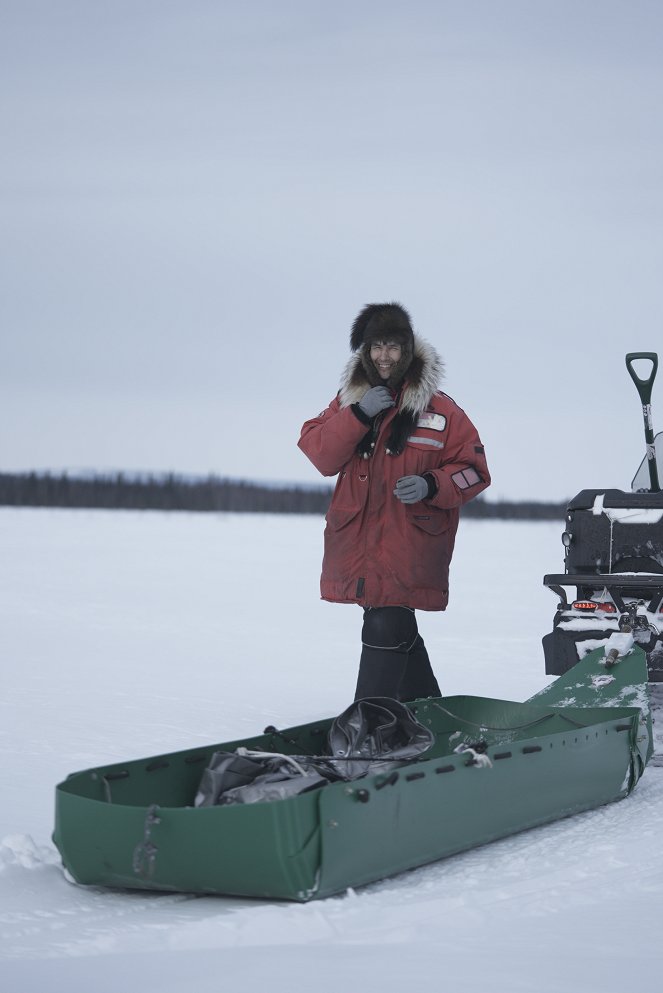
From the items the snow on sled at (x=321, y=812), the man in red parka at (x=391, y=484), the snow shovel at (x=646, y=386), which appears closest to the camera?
the snow on sled at (x=321, y=812)

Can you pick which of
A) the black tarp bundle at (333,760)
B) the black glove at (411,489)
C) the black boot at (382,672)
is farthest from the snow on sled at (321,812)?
the black glove at (411,489)

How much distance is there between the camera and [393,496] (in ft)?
13.6

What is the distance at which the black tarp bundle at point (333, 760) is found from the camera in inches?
116

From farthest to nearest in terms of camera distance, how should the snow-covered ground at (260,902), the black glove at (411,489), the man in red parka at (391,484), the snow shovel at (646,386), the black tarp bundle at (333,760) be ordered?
1. the snow shovel at (646,386)
2. the man in red parka at (391,484)
3. the black glove at (411,489)
4. the black tarp bundle at (333,760)
5. the snow-covered ground at (260,902)

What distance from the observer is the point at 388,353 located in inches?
167

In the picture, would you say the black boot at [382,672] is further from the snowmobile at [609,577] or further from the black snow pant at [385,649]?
the snowmobile at [609,577]

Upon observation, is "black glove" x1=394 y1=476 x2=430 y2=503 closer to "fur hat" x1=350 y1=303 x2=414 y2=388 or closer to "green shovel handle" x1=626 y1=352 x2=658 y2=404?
"fur hat" x1=350 y1=303 x2=414 y2=388

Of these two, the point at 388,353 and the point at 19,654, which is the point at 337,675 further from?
the point at 388,353

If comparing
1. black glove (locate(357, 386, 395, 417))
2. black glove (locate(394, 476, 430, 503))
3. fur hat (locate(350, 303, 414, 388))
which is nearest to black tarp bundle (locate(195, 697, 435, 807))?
black glove (locate(394, 476, 430, 503))

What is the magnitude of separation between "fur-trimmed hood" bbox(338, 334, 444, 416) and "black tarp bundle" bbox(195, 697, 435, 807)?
118cm

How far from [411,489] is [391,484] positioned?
0.68ft

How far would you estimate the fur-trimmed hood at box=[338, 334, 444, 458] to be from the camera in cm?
416

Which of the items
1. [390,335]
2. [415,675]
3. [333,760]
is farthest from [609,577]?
[333,760]

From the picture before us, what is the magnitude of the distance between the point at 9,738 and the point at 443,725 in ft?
5.71
